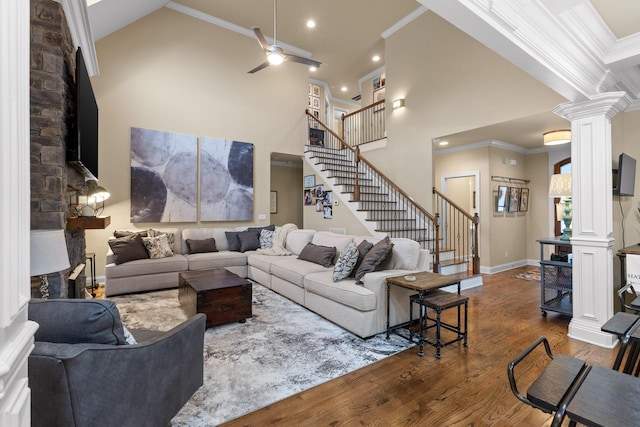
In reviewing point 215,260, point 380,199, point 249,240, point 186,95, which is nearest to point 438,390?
point 215,260

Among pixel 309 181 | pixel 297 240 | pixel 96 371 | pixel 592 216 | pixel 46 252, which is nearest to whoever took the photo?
pixel 96 371

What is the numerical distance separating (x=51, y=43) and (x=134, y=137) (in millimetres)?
3359

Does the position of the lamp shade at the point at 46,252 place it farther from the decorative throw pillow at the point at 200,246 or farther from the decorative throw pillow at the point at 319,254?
the decorative throw pillow at the point at 200,246

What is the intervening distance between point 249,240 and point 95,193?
252 centimetres

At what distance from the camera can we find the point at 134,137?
552 centimetres

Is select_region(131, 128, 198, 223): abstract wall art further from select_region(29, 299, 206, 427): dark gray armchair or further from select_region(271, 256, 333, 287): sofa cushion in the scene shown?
select_region(29, 299, 206, 427): dark gray armchair

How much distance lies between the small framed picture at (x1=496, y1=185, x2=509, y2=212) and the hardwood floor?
11.8 feet

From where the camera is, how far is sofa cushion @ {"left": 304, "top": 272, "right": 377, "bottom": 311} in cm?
290

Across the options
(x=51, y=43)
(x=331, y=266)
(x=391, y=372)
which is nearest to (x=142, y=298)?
(x=331, y=266)

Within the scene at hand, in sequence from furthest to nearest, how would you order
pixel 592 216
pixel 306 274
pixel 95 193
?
pixel 95 193, pixel 306 274, pixel 592 216

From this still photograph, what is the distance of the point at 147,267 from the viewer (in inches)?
178

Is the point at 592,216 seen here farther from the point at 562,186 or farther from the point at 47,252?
the point at 47,252

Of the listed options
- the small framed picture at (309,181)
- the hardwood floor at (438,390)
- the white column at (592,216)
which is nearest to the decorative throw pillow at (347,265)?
the hardwood floor at (438,390)

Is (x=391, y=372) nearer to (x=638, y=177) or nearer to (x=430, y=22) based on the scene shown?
(x=638, y=177)
